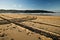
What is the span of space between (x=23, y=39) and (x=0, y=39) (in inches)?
64.0

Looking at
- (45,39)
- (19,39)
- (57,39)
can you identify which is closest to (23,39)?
(19,39)

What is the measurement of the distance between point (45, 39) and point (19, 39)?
6.10 feet

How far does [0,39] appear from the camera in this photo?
30.9 ft

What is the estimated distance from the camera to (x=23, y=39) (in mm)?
9539

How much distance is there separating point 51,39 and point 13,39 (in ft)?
8.89

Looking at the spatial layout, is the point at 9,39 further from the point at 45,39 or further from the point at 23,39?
the point at 45,39

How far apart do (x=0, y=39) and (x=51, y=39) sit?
3.62 m

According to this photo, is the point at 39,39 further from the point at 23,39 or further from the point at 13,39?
the point at 13,39

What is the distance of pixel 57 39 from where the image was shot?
9.36 metres

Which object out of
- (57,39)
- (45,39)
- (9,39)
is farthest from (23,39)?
(57,39)

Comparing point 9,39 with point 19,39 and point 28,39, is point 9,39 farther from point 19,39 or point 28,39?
point 28,39

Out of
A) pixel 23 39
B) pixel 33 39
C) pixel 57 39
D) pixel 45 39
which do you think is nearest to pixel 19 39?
pixel 23 39

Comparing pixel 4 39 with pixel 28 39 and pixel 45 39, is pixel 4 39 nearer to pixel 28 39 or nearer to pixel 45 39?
pixel 28 39

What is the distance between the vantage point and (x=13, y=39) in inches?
374
